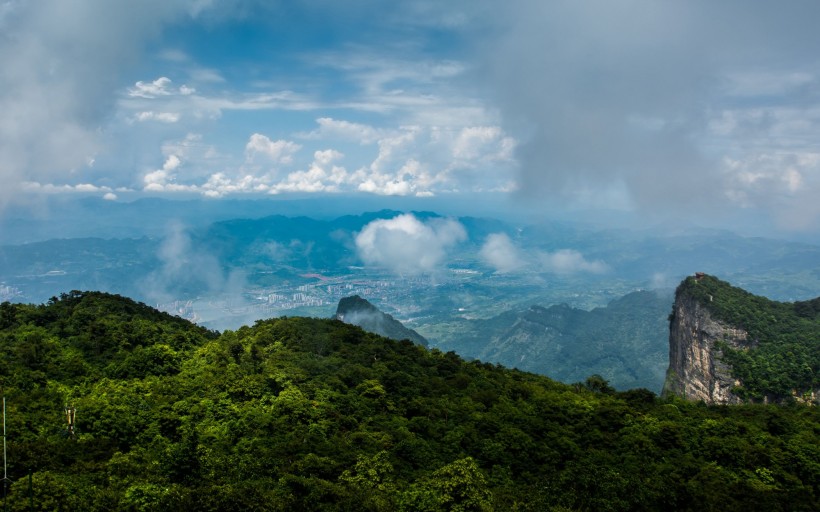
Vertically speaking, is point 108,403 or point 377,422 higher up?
point 108,403

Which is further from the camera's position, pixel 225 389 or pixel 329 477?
pixel 225 389

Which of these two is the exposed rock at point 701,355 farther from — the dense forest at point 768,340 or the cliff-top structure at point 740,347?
the dense forest at point 768,340

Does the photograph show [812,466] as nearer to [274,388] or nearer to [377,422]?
[377,422]

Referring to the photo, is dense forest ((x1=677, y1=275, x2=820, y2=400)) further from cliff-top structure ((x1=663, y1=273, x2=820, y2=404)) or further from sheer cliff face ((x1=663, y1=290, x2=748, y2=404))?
sheer cliff face ((x1=663, y1=290, x2=748, y2=404))

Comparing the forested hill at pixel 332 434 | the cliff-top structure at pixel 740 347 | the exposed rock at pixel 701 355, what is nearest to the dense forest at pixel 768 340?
the cliff-top structure at pixel 740 347

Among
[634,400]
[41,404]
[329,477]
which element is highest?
[41,404]

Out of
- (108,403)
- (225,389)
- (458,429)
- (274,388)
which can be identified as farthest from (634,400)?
(108,403)

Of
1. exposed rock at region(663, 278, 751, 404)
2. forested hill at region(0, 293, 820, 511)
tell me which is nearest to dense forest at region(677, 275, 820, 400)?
exposed rock at region(663, 278, 751, 404)

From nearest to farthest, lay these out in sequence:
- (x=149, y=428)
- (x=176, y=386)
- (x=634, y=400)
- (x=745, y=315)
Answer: (x=149, y=428) → (x=176, y=386) → (x=634, y=400) → (x=745, y=315)
